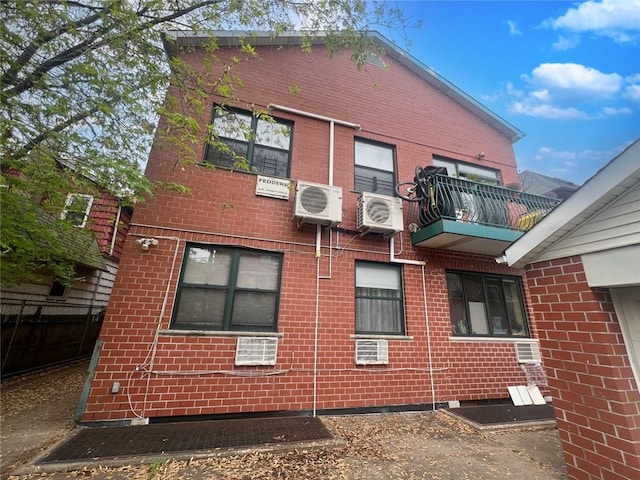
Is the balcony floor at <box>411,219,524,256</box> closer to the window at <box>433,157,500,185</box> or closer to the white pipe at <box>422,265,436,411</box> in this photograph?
the white pipe at <box>422,265,436,411</box>

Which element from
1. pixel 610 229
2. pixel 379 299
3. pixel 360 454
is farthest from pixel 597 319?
pixel 379 299

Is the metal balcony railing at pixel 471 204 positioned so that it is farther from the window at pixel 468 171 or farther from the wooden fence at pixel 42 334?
the wooden fence at pixel 42 334

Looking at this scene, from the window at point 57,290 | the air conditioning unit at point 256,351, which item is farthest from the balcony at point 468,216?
the window at point 57,290

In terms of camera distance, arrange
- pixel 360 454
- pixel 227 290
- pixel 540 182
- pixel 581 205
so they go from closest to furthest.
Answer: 1. pixel 581 205
2. pixel 360 454
3. pixel 227 290
4. pixel 540 182

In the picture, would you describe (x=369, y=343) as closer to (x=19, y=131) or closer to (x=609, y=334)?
(x=609, y=334)

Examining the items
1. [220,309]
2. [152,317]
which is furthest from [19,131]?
[220,309]

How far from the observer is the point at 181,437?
337cm

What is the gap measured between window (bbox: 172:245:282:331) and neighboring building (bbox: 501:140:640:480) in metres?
3.84

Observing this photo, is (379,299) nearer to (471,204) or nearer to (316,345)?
(316,345)

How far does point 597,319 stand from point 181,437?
4.77 meters

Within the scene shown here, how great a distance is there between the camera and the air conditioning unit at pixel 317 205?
4906 millimetres

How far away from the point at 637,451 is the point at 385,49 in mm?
8947

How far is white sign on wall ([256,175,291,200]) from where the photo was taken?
17.0 ft

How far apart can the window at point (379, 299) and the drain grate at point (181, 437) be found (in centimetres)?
191
